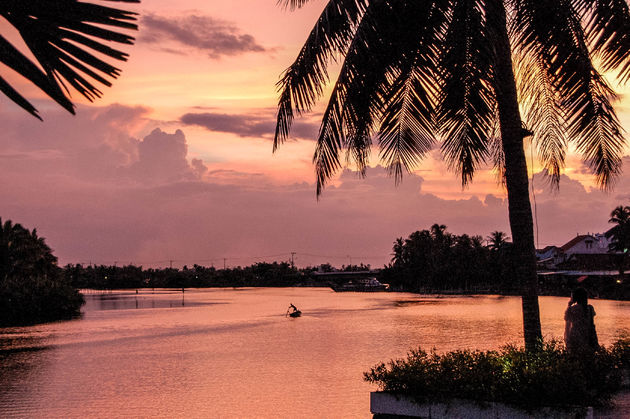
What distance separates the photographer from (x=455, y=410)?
980 centimetres

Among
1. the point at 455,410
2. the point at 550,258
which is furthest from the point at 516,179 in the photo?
the point at 550,258

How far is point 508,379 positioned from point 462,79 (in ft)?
15.8

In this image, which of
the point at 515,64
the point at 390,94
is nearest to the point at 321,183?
the point at 390,94

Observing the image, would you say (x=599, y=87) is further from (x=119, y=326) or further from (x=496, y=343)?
(x=119, y=326)

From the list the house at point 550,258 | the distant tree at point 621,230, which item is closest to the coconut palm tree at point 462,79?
the distant tree at point 621,230

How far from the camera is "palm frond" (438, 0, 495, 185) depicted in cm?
1026

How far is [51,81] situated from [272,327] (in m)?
56.2

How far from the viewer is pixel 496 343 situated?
121ft

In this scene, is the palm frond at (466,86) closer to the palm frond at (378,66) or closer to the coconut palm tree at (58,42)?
the palm frond at (378,66)

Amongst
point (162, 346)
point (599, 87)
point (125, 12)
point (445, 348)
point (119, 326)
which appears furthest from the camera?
point (119, 326)

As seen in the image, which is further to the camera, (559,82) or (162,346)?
(162,346)

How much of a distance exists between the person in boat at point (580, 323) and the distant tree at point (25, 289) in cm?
6134

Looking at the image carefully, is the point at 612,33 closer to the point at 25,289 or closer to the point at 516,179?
the point at 516,179

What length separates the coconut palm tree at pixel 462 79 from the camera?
415 inches
